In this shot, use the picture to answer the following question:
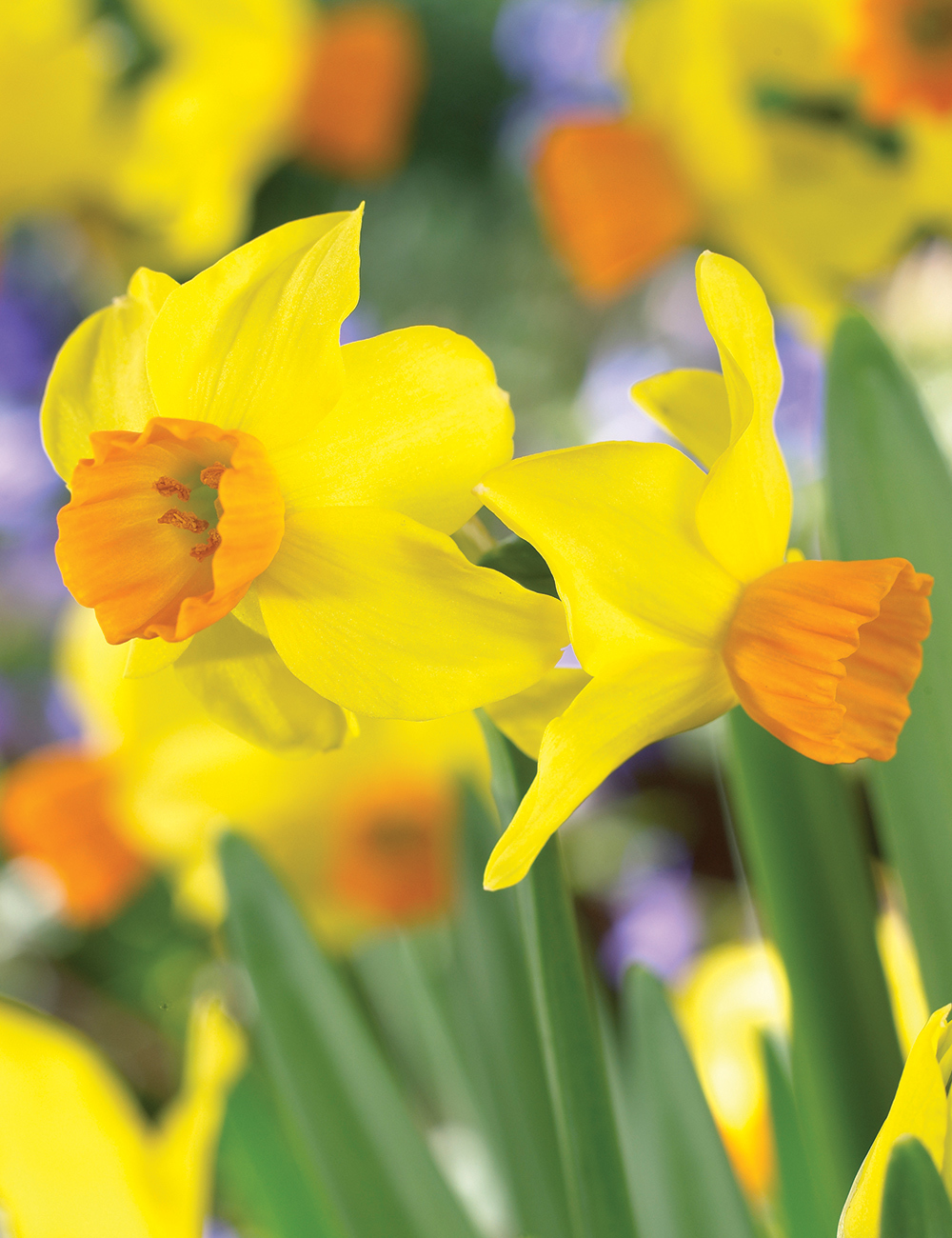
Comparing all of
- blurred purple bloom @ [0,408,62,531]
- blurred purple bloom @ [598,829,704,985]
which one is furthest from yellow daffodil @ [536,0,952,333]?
blurred purple bloom @ [0,408,62,531]

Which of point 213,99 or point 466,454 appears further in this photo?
point 213,99

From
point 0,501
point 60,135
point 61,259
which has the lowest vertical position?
point 0,501

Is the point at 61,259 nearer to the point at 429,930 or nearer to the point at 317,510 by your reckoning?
the point at 429,930

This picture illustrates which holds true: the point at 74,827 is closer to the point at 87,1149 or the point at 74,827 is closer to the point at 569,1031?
the point at 87,1149

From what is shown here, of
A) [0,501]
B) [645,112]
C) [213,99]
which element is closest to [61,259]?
[0,501]

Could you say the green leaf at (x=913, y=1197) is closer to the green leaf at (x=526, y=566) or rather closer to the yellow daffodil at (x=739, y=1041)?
the green leaf at (x=526, y=566)

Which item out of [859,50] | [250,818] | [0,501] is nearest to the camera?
[859,50]

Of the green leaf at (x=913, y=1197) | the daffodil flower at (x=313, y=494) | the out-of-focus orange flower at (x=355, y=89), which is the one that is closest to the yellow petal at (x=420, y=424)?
the daffodil flower at (x=313, y=494)
